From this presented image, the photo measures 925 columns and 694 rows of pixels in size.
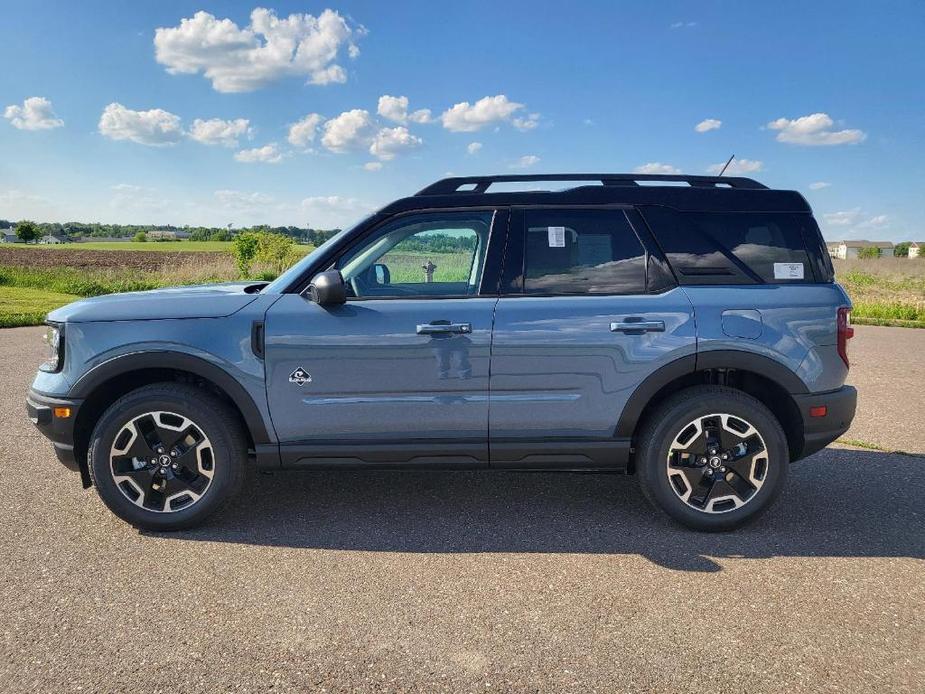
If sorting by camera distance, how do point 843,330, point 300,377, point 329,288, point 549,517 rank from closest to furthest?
point 329,288, point 300,377, point 843,330, point 549,517

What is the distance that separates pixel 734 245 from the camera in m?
3.95

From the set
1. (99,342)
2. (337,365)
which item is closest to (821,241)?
(337,365)

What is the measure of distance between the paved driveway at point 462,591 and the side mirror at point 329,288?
4.20 ft

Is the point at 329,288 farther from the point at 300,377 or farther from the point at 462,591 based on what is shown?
the point at 462,591

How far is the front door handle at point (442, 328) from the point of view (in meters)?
3.72

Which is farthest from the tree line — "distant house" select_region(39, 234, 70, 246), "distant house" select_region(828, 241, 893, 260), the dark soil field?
"distant house" select_region(828, 241, 893, 260)

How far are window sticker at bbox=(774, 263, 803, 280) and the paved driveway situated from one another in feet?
4.62

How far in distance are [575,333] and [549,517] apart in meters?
1.13

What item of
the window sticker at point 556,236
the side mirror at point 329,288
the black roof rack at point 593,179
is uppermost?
the black roof rack at point 593,179

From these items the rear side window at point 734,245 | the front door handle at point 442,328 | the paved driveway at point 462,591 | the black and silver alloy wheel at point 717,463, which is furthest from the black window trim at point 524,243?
the paved driveway at point 462,591

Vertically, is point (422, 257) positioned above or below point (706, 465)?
above

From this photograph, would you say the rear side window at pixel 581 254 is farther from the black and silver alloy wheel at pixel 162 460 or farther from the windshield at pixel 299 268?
the black and silver alloy wheel at pixel 162 460

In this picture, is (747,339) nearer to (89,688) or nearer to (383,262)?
(383,262)

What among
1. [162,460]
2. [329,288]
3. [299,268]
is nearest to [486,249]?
[329,288]
